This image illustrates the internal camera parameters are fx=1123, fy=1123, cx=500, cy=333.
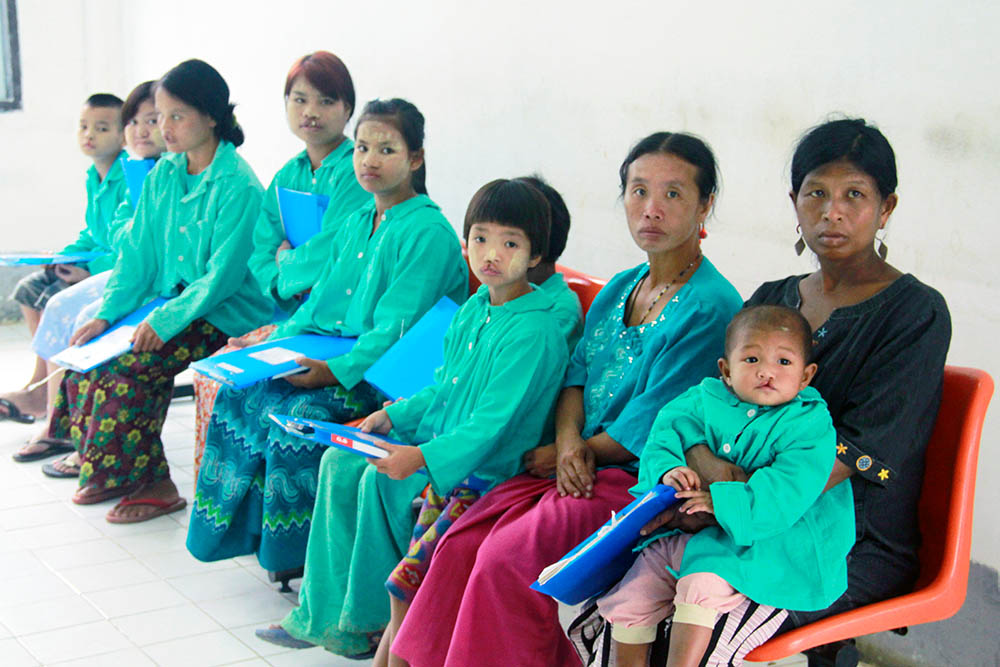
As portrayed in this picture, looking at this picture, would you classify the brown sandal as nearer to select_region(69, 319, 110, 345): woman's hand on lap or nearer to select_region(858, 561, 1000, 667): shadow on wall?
select_region(69, 319, 110, 345): woman's hand on lap

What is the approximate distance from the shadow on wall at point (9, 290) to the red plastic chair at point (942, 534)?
6.24m

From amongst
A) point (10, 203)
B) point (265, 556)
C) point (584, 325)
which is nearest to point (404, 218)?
point (584, 325)

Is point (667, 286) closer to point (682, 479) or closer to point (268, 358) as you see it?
point (682, 479)

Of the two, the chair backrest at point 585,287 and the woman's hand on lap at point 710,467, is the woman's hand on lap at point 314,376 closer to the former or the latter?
the chair backrest at point 585,287

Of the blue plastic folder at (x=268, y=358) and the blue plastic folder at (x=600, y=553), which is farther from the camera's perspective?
the blue plastic folder at (x=268, y=358)

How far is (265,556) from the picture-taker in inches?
129

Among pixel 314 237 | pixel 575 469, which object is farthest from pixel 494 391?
pixel 314 237

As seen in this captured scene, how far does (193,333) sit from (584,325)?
1.72 m

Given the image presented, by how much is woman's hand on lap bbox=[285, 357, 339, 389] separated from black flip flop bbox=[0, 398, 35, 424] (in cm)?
225

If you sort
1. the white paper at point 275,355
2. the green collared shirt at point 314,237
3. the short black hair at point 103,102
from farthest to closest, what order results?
Answer: 1. the short black hair at point 103,102
2. the green collared shirt at point 314,237
3. the white paper at point 275,355

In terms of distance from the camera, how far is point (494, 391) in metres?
2.58

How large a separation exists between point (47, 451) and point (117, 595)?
4.92 feet

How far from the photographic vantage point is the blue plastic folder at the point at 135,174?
4.80 metres

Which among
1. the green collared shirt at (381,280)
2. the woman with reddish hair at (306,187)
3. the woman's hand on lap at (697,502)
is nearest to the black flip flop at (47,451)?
the woman with reddish hair at (306,187)
